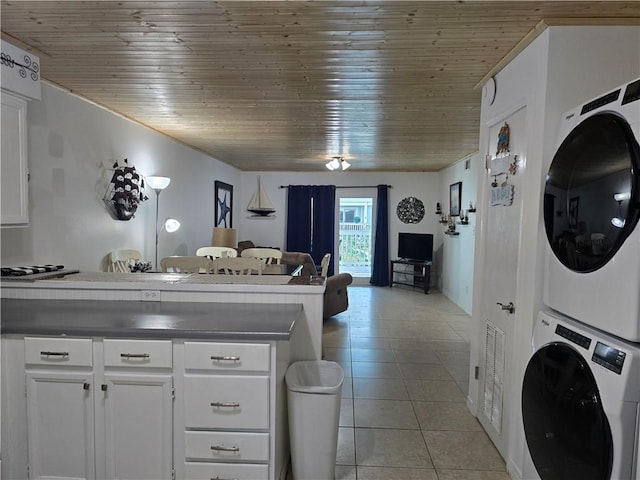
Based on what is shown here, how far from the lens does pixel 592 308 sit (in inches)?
52.8

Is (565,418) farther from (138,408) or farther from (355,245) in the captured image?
(355,245)

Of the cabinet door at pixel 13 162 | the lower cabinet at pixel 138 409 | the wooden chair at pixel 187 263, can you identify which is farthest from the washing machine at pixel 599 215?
the cabinet door at pixel 13 162

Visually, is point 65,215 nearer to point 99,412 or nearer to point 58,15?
point 58,15

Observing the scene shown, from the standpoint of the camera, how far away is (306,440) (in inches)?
74.5

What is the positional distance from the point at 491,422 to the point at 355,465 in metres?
0.91

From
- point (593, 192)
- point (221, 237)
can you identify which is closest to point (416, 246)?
point (221, 237)

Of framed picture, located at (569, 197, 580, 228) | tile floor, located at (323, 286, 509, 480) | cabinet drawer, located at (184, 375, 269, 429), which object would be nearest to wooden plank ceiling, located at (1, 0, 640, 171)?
framed picture, located at (569, 197, 580, 228)

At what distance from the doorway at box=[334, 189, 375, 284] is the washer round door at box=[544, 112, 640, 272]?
6.38 m

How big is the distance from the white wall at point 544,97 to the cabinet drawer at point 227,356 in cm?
133

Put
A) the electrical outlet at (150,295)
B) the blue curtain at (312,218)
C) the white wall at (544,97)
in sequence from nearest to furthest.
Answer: the white wall at (544,97) < the electrical outlet at (150,295) < the blue curtain at (312,218)

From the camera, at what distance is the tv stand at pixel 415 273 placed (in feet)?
23.3

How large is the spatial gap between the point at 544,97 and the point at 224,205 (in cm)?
573

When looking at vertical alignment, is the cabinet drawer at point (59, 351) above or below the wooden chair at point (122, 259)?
below

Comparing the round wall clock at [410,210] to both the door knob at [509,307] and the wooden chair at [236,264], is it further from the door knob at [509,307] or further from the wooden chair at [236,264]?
the door knob at [509,307]
